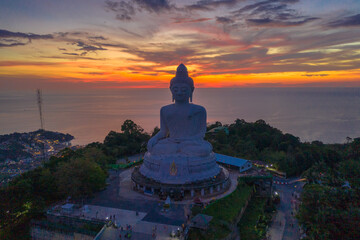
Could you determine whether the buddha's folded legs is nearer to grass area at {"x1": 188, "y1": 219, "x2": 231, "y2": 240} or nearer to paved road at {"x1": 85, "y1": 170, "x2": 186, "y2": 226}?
paved road at {"x1": 85, "y1": 170, "x2": 186, "y2": 226}

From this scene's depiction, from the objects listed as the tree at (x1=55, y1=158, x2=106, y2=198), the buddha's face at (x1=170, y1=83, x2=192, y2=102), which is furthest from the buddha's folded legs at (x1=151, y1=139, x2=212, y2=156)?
the tree at (x1=55, y1=158, x2=106, y2=198)

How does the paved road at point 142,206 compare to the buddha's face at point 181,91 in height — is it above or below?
below

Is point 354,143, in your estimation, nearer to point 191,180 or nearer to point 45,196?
point 191,180

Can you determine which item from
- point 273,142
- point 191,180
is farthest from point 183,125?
point 273,142

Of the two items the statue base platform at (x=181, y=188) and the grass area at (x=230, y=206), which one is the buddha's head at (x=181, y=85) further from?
the grass area at (x=230, y=206)

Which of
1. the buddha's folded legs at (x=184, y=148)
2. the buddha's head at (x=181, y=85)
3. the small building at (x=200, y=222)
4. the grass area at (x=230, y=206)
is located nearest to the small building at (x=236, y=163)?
the grass area at (x=230, y=206)
